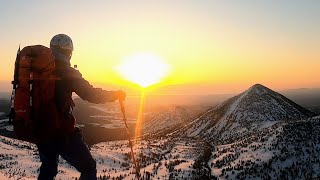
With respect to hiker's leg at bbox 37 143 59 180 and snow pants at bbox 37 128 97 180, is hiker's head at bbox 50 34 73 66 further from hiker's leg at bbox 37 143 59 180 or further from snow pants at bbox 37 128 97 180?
hiker's leg at bbox 37 143 59 180

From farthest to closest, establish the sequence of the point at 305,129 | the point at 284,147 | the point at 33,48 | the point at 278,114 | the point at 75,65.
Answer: the point at 278,114 < the point at 305,129 < the point at 284,147 < the point at 75,65 < the point at 33,48

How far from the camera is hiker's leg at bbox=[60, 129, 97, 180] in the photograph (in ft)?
22.1

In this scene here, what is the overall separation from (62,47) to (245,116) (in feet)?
201

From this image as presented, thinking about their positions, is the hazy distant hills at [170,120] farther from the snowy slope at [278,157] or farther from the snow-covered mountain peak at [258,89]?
the snowy slope at [278,157]

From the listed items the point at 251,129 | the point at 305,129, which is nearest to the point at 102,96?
the point at 305,129

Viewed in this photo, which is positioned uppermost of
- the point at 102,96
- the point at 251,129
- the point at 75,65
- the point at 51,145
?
the point at 75,65

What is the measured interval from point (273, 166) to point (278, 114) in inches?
1550

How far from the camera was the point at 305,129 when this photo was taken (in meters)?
38.7

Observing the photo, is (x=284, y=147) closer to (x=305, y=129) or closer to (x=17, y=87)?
(x=305, y=129)

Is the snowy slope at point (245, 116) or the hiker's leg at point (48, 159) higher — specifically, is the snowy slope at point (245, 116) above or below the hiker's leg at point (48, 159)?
below

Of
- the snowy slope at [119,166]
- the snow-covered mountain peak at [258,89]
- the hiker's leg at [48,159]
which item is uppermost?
the snow-covered mountain peak at [258,89]

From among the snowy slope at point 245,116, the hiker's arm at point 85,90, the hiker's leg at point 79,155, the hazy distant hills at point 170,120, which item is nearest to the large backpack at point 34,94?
the hiker's arm at point 85,90

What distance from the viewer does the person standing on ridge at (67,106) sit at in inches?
253

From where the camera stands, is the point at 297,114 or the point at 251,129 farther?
the point at 297,114
